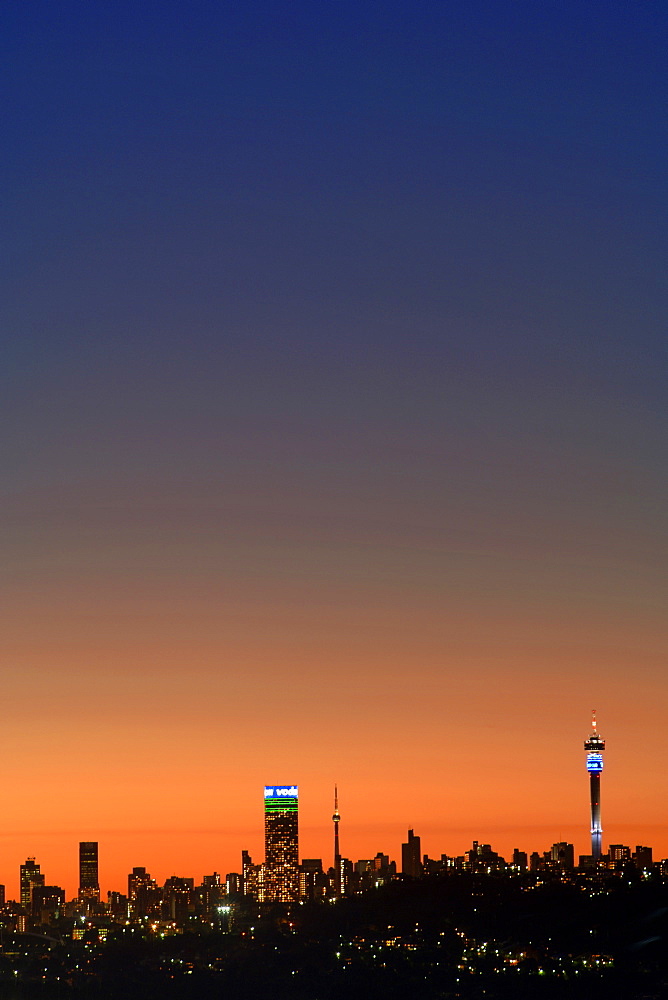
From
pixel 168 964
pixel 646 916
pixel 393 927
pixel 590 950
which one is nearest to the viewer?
pixel 590 950

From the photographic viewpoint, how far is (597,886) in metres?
200

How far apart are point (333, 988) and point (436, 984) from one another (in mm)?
9751

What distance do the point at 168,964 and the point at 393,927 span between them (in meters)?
29.4

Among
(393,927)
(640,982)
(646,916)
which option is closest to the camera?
(640,982)

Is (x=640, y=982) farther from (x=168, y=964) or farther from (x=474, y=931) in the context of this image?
(x=168, y=964)

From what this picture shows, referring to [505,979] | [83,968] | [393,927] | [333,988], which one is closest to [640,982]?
[505,979]

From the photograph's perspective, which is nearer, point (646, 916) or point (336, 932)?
point (646, 916)

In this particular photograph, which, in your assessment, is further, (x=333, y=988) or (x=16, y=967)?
(x=16, y=967)

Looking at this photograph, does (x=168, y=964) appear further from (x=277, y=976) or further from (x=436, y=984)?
(x=436, y=984)

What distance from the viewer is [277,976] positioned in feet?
522

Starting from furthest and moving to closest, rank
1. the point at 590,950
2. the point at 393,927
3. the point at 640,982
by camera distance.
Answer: the point at 393,927
the point at 590,950
the point at 640,982

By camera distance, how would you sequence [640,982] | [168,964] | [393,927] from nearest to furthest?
1. [640,982]
2. [168,964]
3. [393,927]

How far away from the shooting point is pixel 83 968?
613ft

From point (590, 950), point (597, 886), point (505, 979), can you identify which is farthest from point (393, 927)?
point (505, 979)
